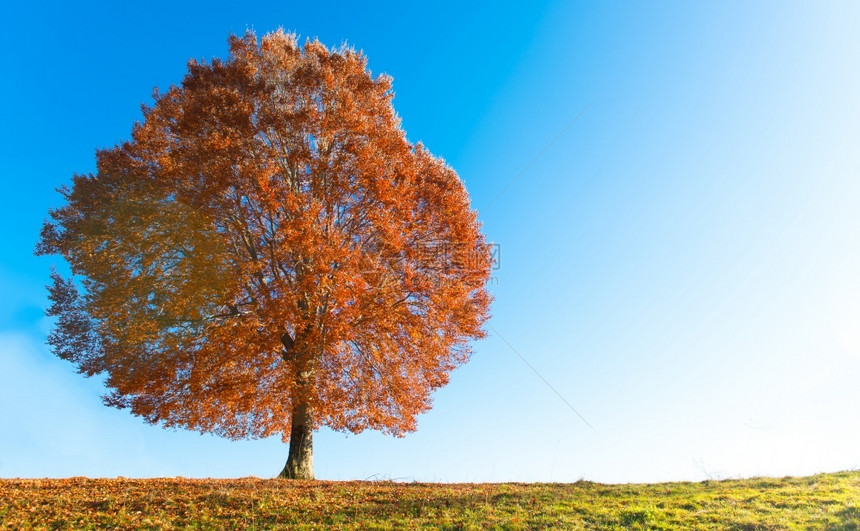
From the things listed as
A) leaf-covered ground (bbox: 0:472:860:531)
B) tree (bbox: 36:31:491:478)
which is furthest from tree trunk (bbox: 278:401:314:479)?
leaf-covered ground (bbox: 0:472:860:531)

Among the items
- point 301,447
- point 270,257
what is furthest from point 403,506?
point 270,257

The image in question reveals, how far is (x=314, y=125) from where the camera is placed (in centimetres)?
1739

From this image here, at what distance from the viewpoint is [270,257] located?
17750 mm

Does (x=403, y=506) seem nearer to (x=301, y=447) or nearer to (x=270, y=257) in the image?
(x=301, y=447)

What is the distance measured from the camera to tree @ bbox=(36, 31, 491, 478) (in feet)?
51.7

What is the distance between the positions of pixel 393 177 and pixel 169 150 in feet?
27.3

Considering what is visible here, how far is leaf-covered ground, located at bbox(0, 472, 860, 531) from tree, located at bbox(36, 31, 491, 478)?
3508 millimetres

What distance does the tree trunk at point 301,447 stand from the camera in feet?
55.7

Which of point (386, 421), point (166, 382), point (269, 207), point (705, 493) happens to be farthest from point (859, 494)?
point (166, 382)

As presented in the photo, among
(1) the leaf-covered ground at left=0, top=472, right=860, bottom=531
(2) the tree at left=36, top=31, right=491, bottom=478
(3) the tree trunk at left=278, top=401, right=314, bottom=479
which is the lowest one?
(1) the leaf-covered ground at left=0, top=472, right=860, bottom=531

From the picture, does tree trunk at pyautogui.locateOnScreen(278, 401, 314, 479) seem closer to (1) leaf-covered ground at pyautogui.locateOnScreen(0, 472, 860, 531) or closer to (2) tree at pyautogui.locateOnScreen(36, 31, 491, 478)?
(2) tree at pyautogui.locateOnScreen(36, 31, 491, 478)

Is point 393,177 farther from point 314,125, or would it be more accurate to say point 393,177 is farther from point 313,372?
point 313,372

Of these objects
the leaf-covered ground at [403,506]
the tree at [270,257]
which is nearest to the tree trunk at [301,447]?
the tree at [270,257]

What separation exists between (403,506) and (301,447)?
719cm
